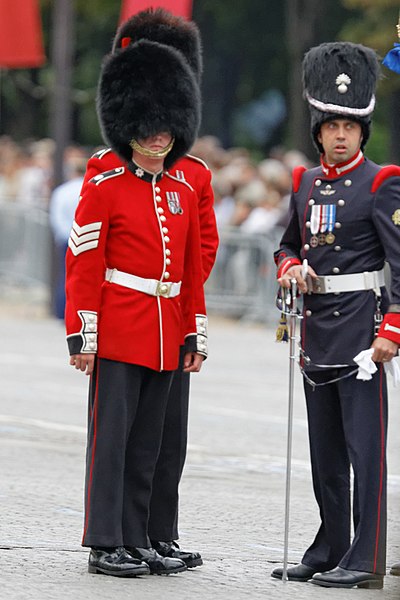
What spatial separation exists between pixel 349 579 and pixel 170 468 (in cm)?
91

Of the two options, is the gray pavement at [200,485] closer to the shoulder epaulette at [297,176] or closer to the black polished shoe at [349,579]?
the black polished shoe at [349,579]

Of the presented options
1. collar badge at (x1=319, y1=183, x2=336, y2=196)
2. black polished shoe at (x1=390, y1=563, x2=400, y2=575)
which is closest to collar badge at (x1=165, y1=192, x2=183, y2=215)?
collar badge at (x1=319, y1=183, x2=336, y2=196)

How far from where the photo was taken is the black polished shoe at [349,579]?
746 cm

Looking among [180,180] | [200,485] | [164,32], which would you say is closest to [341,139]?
[180,180]

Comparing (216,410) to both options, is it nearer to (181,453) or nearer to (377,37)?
(181,453)

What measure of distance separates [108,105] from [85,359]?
1093 millimetres

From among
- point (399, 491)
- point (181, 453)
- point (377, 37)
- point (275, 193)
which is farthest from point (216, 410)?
point (377, 37)

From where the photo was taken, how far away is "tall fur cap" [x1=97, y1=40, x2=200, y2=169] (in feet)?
25.2

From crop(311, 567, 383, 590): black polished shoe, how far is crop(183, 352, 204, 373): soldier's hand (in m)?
1.01

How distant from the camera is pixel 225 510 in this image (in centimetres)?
957

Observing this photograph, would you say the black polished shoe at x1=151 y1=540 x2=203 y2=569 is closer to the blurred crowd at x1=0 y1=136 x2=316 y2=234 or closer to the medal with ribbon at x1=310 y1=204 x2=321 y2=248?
the medal with ribbon at x1=310 y1=204 x2=321 y2=248

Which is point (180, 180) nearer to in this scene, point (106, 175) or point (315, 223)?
point (106, 175)

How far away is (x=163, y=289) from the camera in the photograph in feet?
25.2

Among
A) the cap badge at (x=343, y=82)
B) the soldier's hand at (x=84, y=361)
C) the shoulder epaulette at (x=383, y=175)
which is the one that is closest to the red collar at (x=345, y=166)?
the shoulder epaulette at (x=383, y=175)
